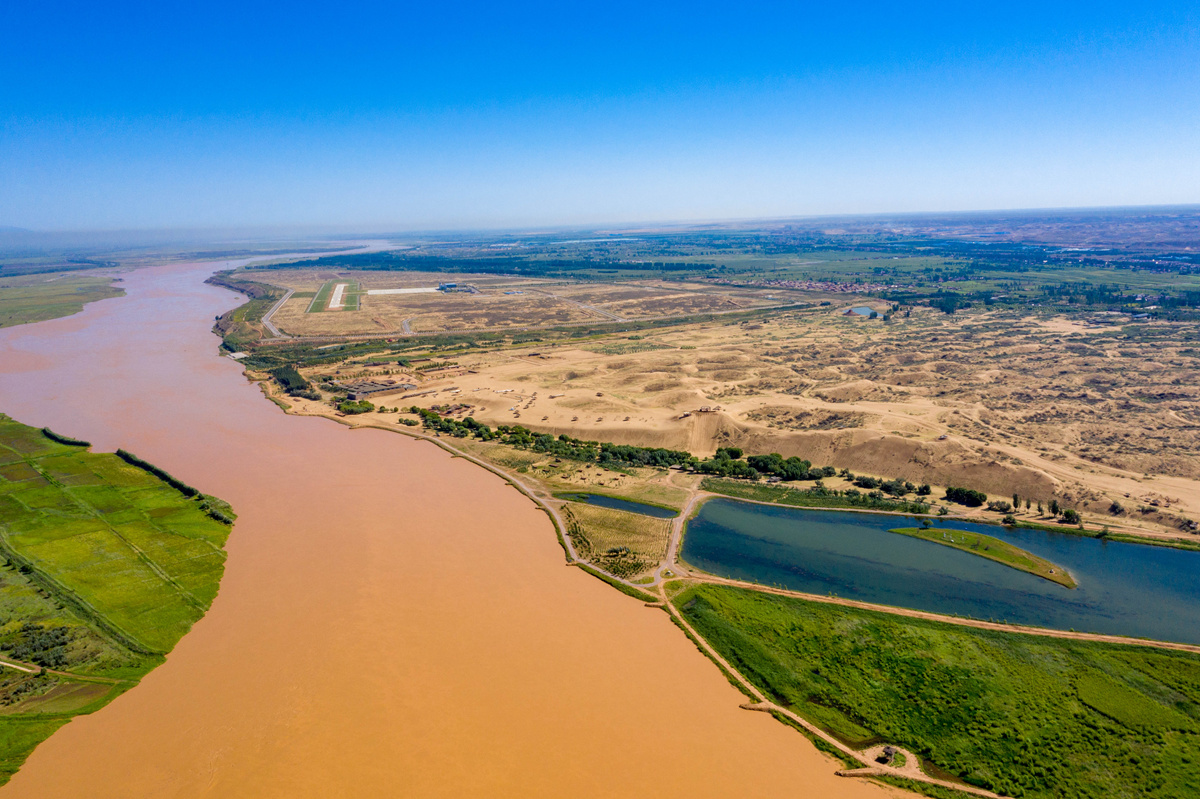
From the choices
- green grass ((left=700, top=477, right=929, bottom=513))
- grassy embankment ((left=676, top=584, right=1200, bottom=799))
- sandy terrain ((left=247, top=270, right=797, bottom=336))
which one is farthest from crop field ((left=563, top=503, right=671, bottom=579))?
sandy terrain ((left=247, top=270, right=797, bottom=336))

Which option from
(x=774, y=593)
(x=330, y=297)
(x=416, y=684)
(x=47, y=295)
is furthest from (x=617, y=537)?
(x=47, y=295)

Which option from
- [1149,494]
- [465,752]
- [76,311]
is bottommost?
[465,752]

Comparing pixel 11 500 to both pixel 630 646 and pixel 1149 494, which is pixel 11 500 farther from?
pixel 1149 494

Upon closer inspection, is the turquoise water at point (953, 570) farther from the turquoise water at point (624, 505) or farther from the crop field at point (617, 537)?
the turquoise water at point (624, 505)

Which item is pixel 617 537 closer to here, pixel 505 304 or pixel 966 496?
pixel 966 496

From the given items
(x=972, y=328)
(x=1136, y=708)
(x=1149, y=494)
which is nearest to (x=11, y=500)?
(x=1136, y=708)

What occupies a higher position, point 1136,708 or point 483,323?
point 483,323

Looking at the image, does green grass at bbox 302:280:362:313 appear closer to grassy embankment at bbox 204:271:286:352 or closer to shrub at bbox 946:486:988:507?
grassy embankment at bbox 204:271:286:352
